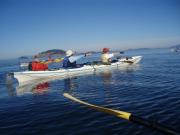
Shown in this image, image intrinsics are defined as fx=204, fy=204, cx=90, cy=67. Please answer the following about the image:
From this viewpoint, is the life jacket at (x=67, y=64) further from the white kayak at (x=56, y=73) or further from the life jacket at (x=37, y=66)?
the life jacket at (x=37, y=66)

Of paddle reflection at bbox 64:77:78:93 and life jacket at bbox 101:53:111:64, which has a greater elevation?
life jacket at bbox 101:53:111:64

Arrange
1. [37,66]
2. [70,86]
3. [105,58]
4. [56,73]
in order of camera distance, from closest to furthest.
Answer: [70,86]
[37,66]
[56,73]
[105,58]

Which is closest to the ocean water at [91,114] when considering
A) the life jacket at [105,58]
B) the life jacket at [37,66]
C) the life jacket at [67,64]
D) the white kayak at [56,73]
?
the white kayak at [56,73]

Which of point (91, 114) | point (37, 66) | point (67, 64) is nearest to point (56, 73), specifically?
point (67, 64)

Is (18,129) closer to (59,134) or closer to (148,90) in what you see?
(59,134)

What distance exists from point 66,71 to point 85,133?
19.8 m

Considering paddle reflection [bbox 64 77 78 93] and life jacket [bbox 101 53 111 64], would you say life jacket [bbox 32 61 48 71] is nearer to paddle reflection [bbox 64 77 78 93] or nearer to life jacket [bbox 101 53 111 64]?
paddle reflection [bbox 64 77 78 93]

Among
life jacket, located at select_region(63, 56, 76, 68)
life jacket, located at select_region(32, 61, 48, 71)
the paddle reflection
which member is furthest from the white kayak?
the paddle reflection

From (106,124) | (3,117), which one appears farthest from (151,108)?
(3,117)

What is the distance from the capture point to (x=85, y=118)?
9.78m

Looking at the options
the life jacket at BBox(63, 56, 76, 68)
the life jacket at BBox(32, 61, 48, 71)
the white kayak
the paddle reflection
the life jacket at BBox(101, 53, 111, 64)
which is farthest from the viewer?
the life jacket at BBox(101, 53, 111, 64)

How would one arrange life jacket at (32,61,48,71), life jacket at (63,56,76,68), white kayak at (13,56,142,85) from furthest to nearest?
life jacket at (63,56,76,68) < life jacket at (32,61,48,71) < white kayak at (13,56,142,85)

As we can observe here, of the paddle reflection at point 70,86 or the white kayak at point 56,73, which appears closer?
the paddle reflection at point 70,86

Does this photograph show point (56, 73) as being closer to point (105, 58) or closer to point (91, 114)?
point (105, 58)
